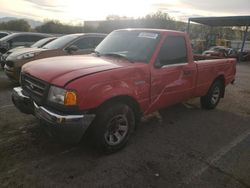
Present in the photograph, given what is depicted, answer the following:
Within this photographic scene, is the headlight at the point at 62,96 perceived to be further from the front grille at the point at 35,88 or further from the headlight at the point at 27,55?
the headlight at the point at 27,55

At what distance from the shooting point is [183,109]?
6.58m

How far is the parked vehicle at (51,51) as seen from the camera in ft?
24.4

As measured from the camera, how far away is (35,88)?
3848mm

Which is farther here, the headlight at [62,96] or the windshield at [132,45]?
the windshield at [132,45]

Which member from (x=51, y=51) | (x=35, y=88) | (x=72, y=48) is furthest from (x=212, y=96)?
(x=51, y=51)

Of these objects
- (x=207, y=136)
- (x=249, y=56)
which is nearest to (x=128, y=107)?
(x=207, y=136)

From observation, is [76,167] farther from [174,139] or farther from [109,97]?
[174,139]

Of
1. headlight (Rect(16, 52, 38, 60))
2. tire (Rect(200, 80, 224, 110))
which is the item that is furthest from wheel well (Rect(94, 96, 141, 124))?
headlight (Rect(16, 52, 38, 60))

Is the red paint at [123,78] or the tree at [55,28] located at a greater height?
the tree at [55,28]

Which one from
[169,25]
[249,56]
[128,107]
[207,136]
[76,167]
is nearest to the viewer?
[76,167]

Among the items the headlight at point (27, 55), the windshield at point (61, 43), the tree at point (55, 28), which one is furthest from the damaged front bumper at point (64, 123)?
the tree at point (55, 28)

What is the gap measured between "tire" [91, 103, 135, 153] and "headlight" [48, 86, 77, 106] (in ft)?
1.47

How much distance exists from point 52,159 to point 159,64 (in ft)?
7.39

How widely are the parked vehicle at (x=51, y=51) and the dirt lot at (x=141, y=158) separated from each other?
219 cm
